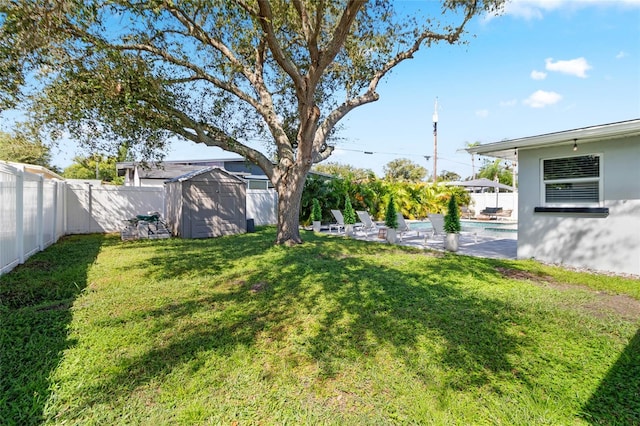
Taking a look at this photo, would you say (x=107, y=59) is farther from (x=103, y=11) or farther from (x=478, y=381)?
(x=478, y=381)

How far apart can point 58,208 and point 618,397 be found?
15.8 meters

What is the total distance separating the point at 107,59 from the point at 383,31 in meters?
8.29

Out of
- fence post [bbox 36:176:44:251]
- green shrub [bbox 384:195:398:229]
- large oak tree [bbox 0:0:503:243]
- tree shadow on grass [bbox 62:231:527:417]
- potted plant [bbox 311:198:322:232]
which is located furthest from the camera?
potted plant [bbox 311:198:322:232]

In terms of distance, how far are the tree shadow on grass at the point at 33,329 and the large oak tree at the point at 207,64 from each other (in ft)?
13.1

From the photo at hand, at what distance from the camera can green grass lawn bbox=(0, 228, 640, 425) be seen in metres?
2.63

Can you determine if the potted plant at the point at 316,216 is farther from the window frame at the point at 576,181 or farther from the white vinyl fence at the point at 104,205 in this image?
the window frame at the point at 576,181

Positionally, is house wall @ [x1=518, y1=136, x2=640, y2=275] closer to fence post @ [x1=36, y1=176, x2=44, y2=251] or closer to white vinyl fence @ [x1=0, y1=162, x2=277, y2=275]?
white vinyl fence @ [x1=0, y1=162, x2=277, y2=275]

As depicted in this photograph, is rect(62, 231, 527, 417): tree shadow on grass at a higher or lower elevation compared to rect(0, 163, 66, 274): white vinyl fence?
lower

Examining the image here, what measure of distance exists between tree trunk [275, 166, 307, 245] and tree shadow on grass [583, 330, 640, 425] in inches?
332

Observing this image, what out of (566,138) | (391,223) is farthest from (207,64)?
(566,138)

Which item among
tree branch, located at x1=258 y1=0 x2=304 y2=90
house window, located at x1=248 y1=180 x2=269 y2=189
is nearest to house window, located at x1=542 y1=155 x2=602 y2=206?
tree branch, located at x1=258 y1=0 x2=304 y2=90

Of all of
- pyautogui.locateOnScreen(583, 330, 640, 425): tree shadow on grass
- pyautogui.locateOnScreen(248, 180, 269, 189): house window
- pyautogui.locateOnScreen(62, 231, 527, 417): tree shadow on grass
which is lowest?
pyautogui.locateOnScreen(583, 330, 640, 425): tree shadow on grass

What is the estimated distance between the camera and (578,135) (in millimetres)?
7012

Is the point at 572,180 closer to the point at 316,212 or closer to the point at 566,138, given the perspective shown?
the point at 566,138
